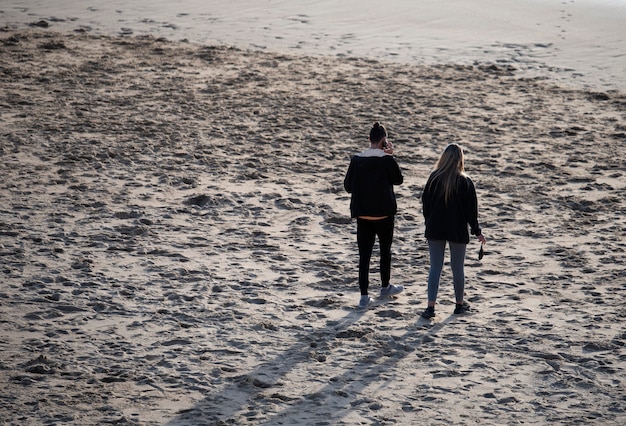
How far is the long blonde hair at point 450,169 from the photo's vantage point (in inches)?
277

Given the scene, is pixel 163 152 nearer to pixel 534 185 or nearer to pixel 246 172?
pixel 246 172

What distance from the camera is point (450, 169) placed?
7.04 metres

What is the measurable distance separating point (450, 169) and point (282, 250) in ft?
7.19

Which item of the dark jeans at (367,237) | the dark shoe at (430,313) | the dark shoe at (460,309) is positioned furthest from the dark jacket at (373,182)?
the dark shoe at (460,309)

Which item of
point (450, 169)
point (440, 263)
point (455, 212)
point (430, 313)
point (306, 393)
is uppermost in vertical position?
point (450, 169)

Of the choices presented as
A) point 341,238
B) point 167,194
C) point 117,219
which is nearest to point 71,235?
point 117,219

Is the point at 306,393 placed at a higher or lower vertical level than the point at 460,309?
lower

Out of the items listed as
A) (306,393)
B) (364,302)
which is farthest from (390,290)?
(306,393)

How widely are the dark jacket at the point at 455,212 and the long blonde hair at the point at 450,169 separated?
31mm

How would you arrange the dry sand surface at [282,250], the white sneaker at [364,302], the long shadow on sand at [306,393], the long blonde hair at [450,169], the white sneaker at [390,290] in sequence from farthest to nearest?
1. the white sneaker at [390,290]
2. the white sneaker at [364,302]
3. the long blonde hair at [450,169]
4. the dry sand surface at [282,250]
5. the long shadow on sand at [306,393]

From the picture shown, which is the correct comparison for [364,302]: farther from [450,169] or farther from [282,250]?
[282,250]

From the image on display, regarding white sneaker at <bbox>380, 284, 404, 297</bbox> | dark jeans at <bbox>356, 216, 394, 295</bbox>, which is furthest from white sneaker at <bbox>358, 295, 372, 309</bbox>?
white sneaker at <bbox>380, 284, 404, 297</bbox>

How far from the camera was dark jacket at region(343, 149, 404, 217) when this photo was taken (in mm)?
Answer: 7281

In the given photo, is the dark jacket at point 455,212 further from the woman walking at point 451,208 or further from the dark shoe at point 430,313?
the dark shoe at point 430,313
